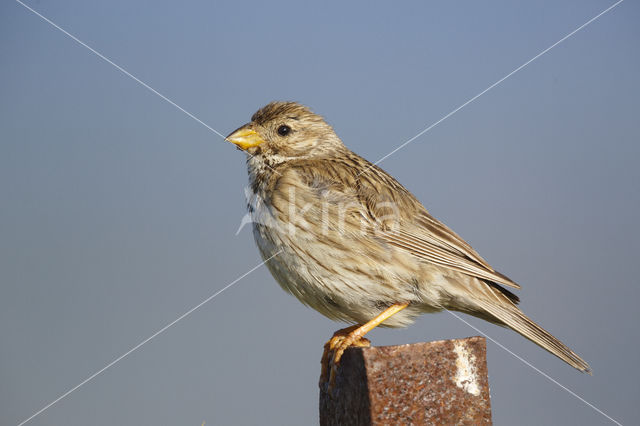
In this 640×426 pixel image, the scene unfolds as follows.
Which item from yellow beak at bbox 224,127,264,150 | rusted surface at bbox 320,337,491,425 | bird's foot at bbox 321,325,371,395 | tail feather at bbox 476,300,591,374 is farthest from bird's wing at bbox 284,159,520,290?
rusted surface at bbox 320,337,491,425

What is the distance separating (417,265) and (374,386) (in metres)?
1.45

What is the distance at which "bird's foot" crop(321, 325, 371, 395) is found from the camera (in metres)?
3.81

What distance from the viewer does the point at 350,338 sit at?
4.10 m

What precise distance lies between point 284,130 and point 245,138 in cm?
37

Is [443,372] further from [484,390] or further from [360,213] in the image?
[360,213]

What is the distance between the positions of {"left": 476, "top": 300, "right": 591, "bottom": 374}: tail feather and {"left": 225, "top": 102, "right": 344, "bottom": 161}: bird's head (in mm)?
2083

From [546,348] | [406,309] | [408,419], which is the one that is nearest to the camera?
[408,419]

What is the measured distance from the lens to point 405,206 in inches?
198

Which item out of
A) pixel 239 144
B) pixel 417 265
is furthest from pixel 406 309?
pixel 239 144

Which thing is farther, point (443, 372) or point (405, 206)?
point (405, 206)

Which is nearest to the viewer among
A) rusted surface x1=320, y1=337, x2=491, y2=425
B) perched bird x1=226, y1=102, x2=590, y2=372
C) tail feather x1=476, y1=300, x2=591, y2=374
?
rusted surface x1=320, y1=337, x2=491, y2=425

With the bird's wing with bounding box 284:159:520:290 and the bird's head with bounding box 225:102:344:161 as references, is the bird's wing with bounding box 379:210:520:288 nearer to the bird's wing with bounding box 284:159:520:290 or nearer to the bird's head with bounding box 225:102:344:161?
the bird's wing with bounding box 284:159:520:290

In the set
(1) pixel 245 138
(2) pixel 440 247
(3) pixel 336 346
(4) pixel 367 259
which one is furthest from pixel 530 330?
(1) pixel 245 138

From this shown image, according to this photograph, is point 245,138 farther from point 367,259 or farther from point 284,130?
point 367,259
